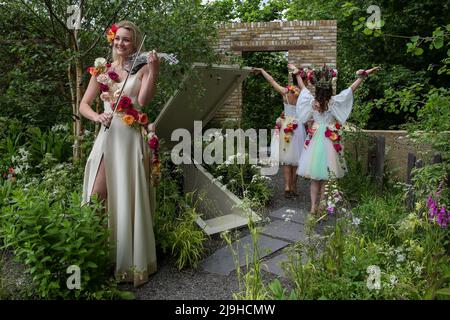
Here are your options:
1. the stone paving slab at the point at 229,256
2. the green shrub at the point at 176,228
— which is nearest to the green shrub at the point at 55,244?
the green shrub at the point at 176,228

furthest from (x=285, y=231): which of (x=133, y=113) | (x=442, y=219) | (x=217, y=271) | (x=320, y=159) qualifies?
(x=133, y=113)

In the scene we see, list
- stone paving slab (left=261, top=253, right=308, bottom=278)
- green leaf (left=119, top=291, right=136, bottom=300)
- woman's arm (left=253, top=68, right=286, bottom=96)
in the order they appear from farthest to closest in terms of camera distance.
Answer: woman's arm (left=253, top=68, right=286, bottom=96), stone paving slab (left=261, top=253, right=308, bottom=278), green leaf (left=119, top=291, right=136, bottom=300)

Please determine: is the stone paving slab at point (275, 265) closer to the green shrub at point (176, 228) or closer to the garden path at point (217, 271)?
the garden path at point (217, 271)

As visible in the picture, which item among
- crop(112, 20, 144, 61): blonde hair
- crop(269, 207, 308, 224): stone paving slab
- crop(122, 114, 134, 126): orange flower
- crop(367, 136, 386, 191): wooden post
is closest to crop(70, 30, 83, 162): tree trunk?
→ crop(112, 20, 144, 61): blonde hair

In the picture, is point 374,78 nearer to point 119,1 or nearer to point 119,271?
point 119,1

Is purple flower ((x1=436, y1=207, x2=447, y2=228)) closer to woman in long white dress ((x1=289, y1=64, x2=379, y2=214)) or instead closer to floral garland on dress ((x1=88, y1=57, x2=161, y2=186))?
woman in long white dress ((x1=289, y1=64, x2=379, y2=214))

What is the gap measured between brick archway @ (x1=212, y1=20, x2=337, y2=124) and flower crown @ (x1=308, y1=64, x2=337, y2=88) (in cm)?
411

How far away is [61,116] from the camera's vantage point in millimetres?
5488

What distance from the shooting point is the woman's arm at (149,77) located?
9.12 feet

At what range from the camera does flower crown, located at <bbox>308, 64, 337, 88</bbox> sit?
4.53 metres

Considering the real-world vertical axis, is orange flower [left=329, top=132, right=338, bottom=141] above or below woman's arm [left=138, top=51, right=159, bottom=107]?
below

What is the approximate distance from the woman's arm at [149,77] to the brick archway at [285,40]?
5930 mm

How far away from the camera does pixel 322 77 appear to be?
459 centimetres
